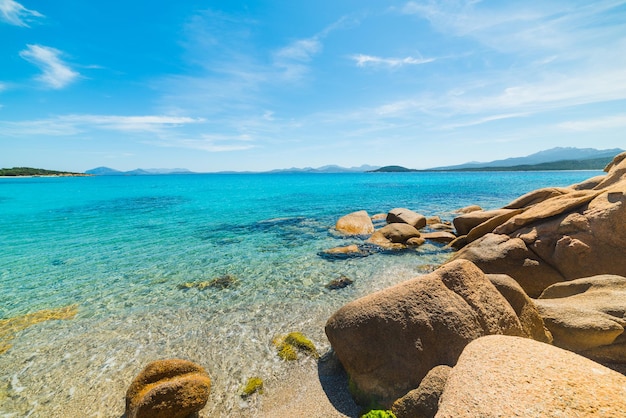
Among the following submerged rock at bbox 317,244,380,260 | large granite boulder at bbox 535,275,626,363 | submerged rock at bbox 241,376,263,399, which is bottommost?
submerged rock at bbox 241,376,263,399

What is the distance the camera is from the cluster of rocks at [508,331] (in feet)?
10.2

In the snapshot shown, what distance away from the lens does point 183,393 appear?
5656 mm

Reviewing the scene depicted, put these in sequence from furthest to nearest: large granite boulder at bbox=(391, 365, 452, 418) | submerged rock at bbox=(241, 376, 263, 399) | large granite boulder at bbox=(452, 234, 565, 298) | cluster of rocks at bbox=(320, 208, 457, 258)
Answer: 1. cluster of rocks at bbox=(320, 208, 457, 258)
2. large granite boulder at bbox=(452, 234, 565, 298)
3. submerged rock at bbox=(241, 376, 263, 399)
4. large granite boulder at bbox=(391, 365, 452, 418)

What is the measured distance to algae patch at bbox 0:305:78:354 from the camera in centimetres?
908

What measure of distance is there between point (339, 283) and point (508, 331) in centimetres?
742

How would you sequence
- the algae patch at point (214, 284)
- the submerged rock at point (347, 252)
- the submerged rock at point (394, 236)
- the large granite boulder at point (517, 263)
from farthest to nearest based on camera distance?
1. the submerged rock at point (394, 236)
2. the submerged rock at point (347, 252)
3. the algae patch at point (214, 284)
4. the large granite boulder at point (517, 263)

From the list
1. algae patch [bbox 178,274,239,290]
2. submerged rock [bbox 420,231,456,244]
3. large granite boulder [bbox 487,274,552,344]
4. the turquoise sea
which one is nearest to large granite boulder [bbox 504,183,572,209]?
submerged rock [bbox 420,231,456,244]

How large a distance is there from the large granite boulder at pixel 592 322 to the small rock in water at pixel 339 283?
692cm

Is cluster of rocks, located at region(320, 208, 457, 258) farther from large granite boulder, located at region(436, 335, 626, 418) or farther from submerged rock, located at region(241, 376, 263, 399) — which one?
large granite boulder, located at region(436, 335, 626, 418)

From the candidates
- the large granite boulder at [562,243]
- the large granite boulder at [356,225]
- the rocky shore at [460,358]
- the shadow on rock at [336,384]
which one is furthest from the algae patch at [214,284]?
the large granite boulder at [356,225]

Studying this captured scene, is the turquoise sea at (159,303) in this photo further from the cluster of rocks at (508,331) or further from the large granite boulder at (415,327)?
the cluster of rocks at (508,331)

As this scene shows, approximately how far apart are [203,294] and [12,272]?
11.8 meters

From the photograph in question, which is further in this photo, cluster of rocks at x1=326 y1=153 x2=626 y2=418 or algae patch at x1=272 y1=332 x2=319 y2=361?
algae patch at x1=272 y1=332 x2=319 y2=361

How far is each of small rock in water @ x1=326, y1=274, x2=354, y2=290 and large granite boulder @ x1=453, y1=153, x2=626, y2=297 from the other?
515cm
